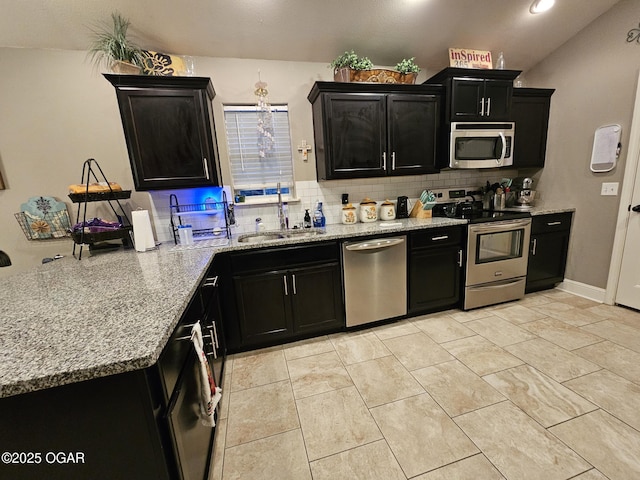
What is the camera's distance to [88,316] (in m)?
0.96

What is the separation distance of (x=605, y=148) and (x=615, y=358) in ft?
6.56

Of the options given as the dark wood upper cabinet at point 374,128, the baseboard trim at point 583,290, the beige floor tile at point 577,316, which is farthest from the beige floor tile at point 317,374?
the baseboard trim at point 583,290

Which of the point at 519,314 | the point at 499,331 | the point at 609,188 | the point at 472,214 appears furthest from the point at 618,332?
the point at 472,214

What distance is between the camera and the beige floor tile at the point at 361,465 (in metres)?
1.26

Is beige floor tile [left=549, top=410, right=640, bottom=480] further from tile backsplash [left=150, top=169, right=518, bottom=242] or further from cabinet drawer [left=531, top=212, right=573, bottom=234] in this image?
tile backsplash [left=150, top=169, right=518, bottom=242]

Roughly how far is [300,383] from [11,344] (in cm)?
151

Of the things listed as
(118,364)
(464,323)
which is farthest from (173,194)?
(464,323)

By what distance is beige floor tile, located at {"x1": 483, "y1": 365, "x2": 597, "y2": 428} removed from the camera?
4.98 feet

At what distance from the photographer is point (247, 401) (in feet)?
5.74

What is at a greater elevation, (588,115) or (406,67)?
(406,67)

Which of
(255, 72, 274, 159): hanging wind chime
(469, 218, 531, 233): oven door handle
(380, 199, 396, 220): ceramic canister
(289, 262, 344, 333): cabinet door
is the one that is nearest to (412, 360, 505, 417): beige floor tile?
(289, 262, 344, 333): cabinet door

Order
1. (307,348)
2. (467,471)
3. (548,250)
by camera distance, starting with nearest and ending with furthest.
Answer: (467,471), (307,348), (548,250)

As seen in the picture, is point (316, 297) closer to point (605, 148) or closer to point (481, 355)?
point (481, 355)

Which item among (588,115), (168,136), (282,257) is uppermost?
(588,115)
